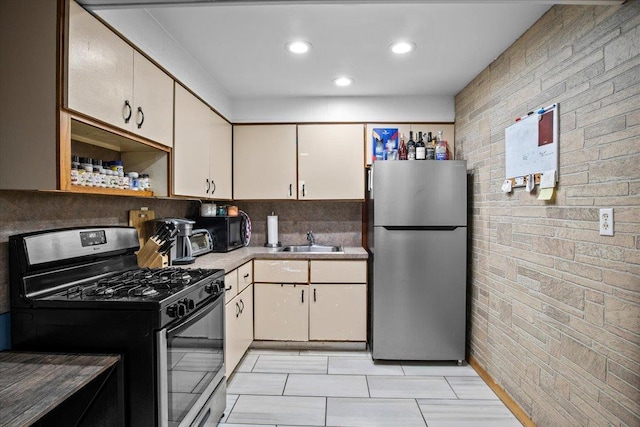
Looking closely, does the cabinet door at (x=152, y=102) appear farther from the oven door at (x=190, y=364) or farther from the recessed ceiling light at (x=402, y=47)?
the recessed ceiling light at (x=402, y=47)

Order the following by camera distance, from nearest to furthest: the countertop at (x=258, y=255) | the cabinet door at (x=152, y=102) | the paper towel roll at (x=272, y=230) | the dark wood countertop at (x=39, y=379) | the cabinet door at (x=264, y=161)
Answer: the dark wood countertop at (x=39, y=379) → the cabinet door at (x=152, y=102) → the countertop at (x=258, y=255) → the cabinet door at (x=264, y=161) → the paper towel roll at (x=272, y=230)

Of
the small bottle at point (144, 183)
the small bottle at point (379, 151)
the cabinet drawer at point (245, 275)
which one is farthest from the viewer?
the small bottle at point (379, 151)

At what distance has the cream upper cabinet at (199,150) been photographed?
7.59 feet

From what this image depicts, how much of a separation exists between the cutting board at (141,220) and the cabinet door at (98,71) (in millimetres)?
775

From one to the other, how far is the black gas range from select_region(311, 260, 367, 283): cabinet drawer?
1465 mm

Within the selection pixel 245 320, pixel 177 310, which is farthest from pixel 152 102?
pixel 245 320

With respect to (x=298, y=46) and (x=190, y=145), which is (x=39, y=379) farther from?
(x=298, y=46)

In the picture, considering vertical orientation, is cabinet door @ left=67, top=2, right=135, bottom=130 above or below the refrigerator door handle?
above

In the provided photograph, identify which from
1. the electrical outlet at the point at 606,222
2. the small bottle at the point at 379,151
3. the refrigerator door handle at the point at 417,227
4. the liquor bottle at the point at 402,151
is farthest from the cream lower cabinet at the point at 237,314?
the electrical outlet at the point at 606,222

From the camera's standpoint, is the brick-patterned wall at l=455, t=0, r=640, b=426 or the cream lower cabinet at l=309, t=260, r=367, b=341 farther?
the cream lower cabinet at l=309, t=260, r=367, b=341

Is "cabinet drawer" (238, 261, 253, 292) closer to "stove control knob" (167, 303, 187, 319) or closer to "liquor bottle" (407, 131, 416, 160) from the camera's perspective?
"stove control knob" (167, 303, 187, 319)

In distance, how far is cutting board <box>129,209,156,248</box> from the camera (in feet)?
7.66

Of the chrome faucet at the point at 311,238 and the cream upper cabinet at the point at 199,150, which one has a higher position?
the cream upper cabinet at the point at 199,150

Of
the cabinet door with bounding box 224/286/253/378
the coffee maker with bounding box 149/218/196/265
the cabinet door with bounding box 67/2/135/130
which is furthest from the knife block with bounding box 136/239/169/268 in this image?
the cabinet door with bounding box 67/2/135/130
